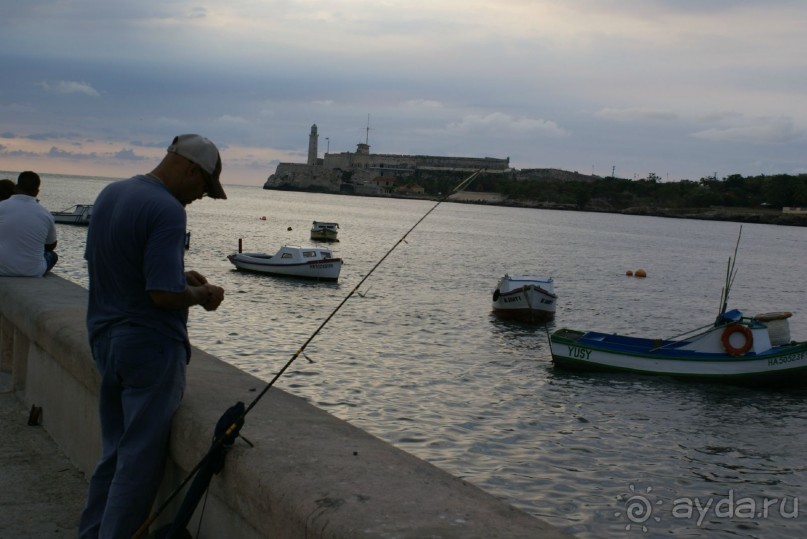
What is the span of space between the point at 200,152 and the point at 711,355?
67.8 ft

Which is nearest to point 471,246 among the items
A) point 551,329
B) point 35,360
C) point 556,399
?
point 551,329

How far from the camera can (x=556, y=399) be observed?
1958cm

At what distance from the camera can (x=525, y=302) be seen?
32.3 meters

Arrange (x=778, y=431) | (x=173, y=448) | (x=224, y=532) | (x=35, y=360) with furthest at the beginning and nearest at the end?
(x=778, y=431)
(x=35, y=360)
(x=173, y=448)
(x=224, y=532)

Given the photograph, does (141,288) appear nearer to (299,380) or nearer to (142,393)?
(142,393)

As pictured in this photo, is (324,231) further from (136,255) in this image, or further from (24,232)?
(136,255)

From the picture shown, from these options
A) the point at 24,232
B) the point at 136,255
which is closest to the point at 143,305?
the point at 136,255

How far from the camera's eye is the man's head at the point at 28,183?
7.90 meters

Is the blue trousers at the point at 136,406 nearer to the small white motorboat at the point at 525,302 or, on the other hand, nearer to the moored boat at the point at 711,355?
the moored boat at the point at 711,355

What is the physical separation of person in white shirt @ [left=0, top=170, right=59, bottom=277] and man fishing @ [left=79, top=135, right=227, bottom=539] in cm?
466

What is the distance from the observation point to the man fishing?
11.1 ft

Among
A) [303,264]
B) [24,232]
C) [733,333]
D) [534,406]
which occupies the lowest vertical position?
[534,406]

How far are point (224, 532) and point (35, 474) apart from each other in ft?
6.63

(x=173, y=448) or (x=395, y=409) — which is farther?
(x=395, y=409)
